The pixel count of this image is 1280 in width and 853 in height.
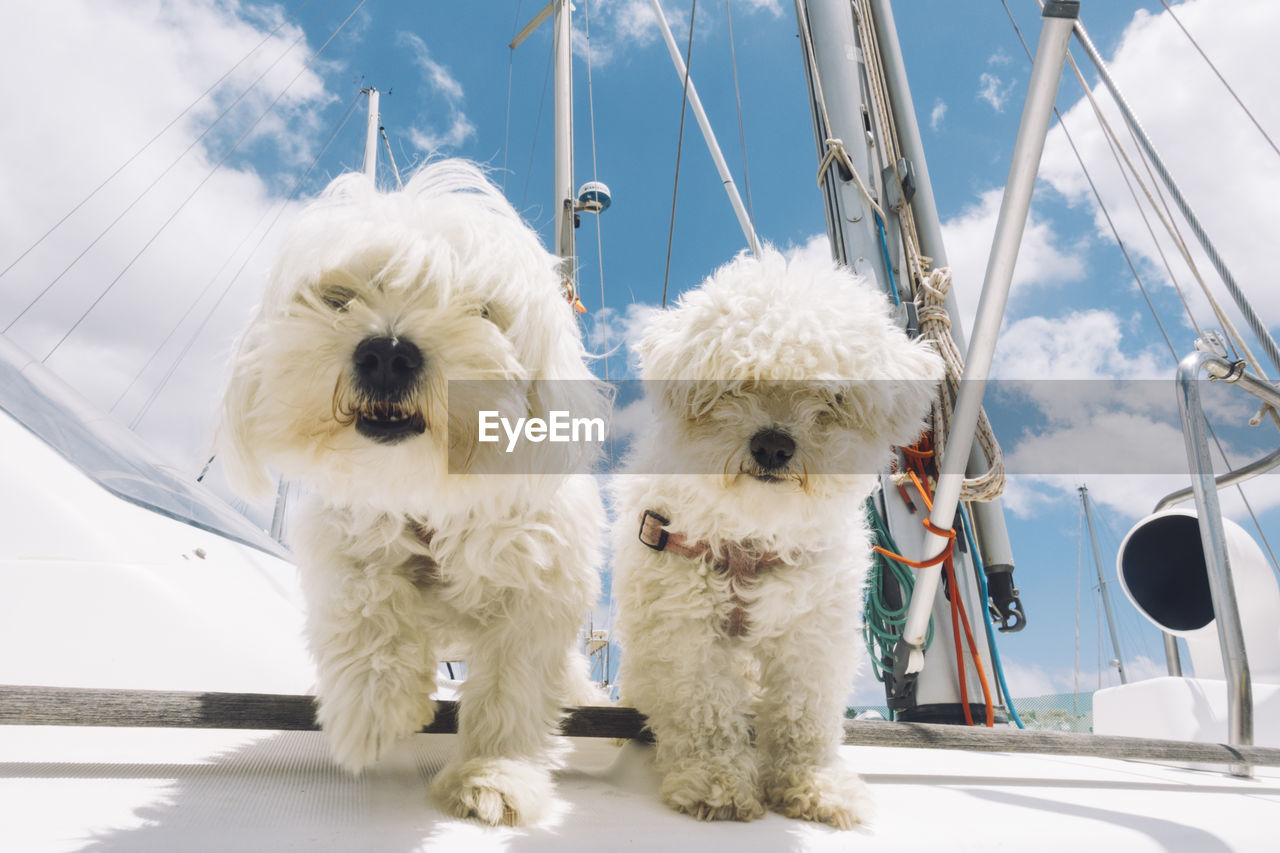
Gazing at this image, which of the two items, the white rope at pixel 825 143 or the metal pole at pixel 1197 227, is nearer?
the metal pole at pixel 1197 227

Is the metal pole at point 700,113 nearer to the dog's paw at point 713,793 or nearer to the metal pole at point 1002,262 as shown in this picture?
the metal pole at point 1002,262

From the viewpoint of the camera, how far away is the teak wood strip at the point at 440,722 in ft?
4.45

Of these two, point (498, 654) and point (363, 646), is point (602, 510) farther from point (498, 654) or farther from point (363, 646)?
point (363, 646)

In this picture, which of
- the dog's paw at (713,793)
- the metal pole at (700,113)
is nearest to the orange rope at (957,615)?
the dog's paw at (713,793)

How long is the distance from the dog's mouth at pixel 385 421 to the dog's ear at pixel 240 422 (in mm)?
273

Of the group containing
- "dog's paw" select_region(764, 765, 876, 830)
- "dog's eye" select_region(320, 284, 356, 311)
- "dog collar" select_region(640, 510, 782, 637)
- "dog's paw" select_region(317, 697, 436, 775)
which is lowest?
"dog's paw" select_region(764, 765, 876, 830)

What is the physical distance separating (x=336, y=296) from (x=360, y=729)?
2.85ft

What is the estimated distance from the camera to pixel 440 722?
1.76 metres

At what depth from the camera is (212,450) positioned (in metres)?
1.55

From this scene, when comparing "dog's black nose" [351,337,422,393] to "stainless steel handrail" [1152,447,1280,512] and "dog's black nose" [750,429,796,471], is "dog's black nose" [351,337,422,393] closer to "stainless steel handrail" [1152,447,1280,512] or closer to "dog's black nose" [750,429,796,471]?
"dog's black nose" [750,429,796,471]

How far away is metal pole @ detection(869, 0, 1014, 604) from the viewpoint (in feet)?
10.5

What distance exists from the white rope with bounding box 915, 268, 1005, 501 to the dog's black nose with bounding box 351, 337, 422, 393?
187 cm

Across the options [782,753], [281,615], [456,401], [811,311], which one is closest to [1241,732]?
[782,753]

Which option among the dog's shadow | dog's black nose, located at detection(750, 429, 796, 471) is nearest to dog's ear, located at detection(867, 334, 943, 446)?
dog's black nose, located at detection(750, 429, 796, 471)
